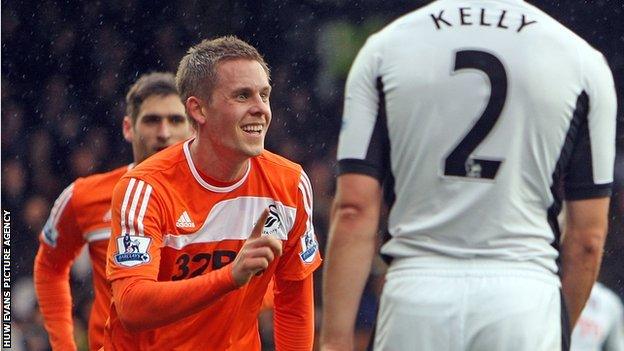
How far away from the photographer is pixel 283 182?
13.7ft

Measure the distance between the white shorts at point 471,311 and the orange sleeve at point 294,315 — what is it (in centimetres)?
143

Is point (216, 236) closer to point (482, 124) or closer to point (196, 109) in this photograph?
point (196, 109)

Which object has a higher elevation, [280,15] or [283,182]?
[280,15]

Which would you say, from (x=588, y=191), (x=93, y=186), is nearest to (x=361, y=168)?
(x=588, y=191)

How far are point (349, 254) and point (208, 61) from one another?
157 cm

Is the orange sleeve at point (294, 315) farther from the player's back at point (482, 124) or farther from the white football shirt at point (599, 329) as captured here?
the white football shirt at point (599, 329)

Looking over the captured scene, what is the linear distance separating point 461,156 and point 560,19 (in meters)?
7.46

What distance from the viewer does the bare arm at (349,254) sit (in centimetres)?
282

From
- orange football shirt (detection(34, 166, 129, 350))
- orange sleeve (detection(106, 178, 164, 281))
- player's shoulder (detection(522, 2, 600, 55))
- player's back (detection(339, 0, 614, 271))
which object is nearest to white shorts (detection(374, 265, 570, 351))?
player's back (detection(339, 0, 614, 271))

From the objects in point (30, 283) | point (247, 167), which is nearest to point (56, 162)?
point (30, 283)

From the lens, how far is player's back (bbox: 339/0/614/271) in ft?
9.22

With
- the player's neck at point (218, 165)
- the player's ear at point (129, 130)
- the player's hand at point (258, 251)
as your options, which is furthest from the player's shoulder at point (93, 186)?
the player's hand at point (258, 251)

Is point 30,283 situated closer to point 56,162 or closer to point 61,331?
point 56,162

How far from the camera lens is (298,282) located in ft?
13.9
